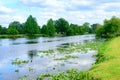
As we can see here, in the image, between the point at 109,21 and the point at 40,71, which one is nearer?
the point at 40,71

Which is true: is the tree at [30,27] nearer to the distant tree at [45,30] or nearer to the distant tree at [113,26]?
the distant tree at [45,30]

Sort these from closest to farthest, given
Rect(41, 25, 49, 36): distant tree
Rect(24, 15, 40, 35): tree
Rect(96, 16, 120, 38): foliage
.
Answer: Rect(96, 16, 120, 38): foliage → Rect(24, 15, 40, 35): tree → Rect(41, 25, 49, 36): distant tree

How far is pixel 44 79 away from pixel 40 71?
486 cm

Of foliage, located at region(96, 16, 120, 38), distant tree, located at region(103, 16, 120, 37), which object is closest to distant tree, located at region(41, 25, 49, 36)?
foliage, located at region(96, 16, 120, 38)

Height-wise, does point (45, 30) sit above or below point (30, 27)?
below

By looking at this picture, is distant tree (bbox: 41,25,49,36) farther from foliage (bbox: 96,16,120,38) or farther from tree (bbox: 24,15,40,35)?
foliage (bbox: 96,16,120,38)

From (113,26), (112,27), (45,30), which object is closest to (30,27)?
(45,30)

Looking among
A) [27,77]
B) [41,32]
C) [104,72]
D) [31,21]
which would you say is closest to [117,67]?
[104,72]

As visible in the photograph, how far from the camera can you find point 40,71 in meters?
29.0

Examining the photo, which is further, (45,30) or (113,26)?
(45,30)

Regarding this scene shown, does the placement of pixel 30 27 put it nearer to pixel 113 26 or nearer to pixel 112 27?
pixel 112 27

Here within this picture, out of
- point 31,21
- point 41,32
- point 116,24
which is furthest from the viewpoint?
point 41,32

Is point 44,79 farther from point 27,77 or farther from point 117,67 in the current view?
point 117,67

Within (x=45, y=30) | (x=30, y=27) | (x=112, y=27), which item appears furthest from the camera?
(x=45, y=30)
